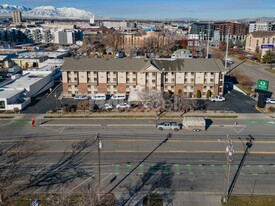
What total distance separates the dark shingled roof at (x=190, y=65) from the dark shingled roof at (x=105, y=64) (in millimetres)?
3324

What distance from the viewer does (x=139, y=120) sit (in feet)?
141

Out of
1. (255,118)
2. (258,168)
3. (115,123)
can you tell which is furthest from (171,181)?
(255,118)

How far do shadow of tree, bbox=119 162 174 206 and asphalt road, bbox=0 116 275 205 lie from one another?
3.4 inches

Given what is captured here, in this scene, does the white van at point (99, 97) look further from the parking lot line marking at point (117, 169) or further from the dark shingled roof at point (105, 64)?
the parking lot line marking at point (117, 169)

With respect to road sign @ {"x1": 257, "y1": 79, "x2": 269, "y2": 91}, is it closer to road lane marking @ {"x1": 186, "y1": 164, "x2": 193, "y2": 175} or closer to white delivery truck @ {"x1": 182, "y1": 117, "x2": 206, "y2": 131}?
white delivery truck @ {"x1": 182, "y1": 117, "x2": 206, "y2": 131}

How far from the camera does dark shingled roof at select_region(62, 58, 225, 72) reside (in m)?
55.3

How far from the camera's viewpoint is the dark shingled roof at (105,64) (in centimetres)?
5606

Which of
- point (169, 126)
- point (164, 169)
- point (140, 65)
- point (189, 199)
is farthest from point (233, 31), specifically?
point (189, 199)

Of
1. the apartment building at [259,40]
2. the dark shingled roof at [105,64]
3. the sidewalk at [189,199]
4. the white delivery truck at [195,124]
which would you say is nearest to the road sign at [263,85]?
the white delivery truck at [195,124]

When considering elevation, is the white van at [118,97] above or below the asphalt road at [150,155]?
above

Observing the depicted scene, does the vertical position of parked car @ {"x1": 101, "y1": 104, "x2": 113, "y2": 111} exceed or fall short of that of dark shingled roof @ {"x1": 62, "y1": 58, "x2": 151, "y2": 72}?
it falls short

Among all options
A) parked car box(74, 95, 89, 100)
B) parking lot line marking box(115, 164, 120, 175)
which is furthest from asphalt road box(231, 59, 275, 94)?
parking lot line marking box(115, 164, 120, 175)

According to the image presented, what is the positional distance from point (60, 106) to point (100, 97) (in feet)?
25.9

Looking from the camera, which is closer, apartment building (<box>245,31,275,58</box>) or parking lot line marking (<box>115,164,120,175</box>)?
parking lot line marking (<box>115,164,120,175</box>)
